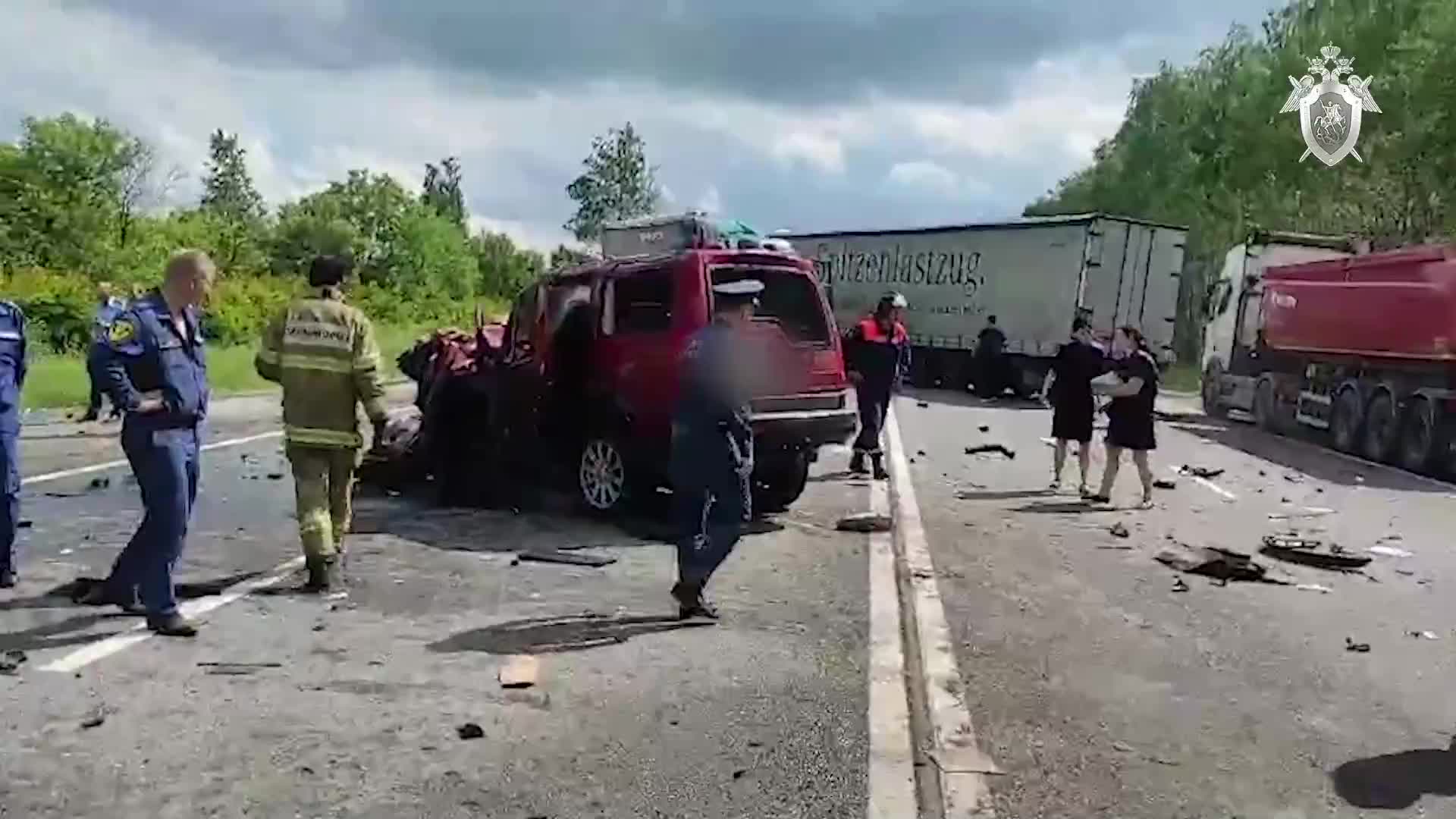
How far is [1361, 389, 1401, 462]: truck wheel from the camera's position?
2098 cm

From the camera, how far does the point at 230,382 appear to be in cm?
3003

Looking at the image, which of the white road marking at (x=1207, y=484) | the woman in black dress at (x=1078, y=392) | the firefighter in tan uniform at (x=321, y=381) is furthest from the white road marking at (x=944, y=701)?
the white road marking at (x=1207, y=484)

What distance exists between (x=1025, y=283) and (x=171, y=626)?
2676 cm

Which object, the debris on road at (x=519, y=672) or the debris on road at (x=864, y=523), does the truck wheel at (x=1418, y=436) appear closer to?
the debris on road at (x=864, y=523)

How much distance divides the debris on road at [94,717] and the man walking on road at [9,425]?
276 centimetres

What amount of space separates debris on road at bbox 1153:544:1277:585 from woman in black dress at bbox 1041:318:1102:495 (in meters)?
3.11

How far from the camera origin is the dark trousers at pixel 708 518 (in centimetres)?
775

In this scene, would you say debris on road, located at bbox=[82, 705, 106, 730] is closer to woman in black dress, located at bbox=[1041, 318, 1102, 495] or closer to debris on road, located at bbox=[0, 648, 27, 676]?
debris on road, located at bbox=[0, 648, 27, 676]

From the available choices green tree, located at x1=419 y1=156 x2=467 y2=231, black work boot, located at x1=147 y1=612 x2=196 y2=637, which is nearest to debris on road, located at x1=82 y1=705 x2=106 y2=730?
black work boot, located at x1=147 y1=612 x2=196 y2=637

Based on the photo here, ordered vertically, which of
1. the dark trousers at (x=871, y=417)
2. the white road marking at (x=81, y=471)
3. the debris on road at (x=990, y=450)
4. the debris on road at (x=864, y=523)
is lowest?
the white road marking at (x=81, y=471)

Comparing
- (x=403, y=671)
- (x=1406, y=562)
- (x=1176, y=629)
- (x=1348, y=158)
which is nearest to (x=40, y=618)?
(x=403, y=671)

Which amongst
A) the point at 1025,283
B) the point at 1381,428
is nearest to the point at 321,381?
the point at 1381,428

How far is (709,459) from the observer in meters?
7.88

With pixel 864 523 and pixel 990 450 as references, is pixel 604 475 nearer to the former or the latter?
pixel 864 523
